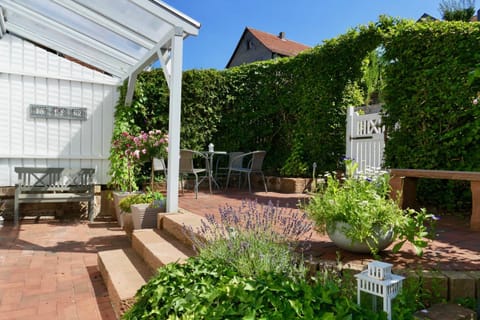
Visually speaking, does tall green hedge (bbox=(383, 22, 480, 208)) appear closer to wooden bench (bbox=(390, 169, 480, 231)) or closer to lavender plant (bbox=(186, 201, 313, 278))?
wooden bench (bbox=(390, 169, 480, 231))

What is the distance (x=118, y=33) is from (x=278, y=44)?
63.8 feet

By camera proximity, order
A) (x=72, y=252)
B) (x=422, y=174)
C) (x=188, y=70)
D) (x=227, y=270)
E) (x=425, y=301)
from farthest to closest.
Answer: (x=188, y=70)
(x=72, y=252)
(x=422, y=174)
(x=227, y=270)
(x=425, y=301)

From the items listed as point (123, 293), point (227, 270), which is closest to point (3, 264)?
point (123, 293)

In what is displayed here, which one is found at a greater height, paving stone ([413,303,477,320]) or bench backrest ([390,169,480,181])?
bench backrest ([390,169,480,181])

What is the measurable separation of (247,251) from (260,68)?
6.14 meters

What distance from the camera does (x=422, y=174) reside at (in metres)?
3.53

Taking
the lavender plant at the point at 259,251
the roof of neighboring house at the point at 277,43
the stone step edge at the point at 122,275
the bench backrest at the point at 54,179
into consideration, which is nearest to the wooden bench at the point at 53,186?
the bench backrest at the point at 54,179

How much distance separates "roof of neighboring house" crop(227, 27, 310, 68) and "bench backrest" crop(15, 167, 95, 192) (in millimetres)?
17145

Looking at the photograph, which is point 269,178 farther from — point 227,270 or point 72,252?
point 227,270

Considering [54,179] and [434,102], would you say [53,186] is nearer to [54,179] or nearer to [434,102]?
[54,179]

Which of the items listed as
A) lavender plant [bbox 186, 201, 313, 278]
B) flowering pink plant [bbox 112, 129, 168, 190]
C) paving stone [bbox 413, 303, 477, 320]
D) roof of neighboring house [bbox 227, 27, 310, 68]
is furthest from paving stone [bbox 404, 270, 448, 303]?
roof of neighboring house [bbox 227, 27, 310, 68]

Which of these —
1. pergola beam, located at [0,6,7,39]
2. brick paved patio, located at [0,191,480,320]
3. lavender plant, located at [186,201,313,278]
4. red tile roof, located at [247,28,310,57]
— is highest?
red tile roof, located at [247,28,310,57]

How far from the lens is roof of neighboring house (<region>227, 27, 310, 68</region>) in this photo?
22016 mm

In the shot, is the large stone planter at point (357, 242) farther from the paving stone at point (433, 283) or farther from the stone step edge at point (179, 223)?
the stone step edge at point (179, 223)
